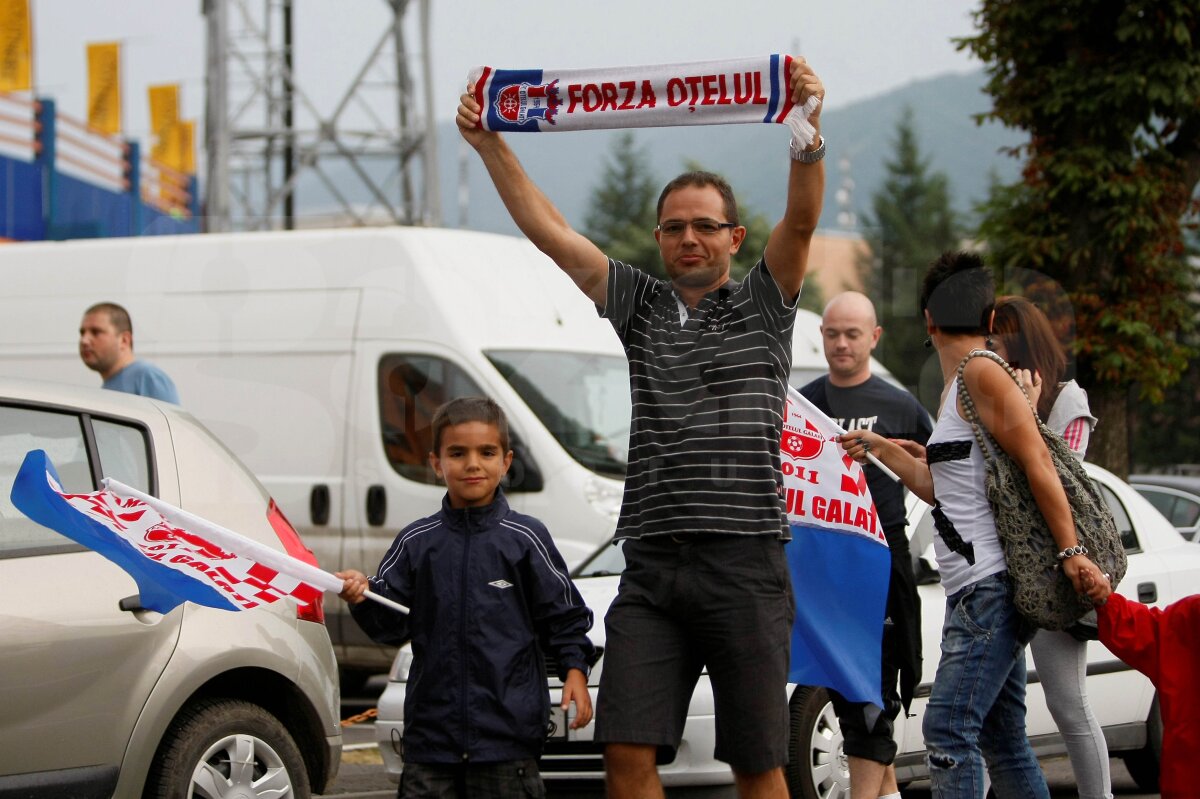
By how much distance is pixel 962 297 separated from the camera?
488cm

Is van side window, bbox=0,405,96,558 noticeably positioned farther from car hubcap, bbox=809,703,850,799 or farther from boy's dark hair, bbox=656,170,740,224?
car hubcap, bbox=809,703,850,799

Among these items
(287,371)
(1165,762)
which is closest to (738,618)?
(1165,762)

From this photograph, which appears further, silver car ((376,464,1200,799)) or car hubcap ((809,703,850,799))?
car hubcap ((809,703,850,799))

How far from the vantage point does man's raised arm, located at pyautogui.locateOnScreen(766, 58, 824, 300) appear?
365 cm

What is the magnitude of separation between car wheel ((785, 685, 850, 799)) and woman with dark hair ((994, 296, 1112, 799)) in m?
1.20

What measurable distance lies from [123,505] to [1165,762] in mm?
2768

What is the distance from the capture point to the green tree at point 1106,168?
36.9ft

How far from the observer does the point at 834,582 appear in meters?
5.02

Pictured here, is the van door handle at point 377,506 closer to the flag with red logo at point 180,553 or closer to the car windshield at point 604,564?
the car windshield at point 604,564

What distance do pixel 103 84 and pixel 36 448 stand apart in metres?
24.1

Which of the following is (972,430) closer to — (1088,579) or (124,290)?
(1088,579)

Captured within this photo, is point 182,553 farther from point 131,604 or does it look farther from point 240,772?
point 240,772

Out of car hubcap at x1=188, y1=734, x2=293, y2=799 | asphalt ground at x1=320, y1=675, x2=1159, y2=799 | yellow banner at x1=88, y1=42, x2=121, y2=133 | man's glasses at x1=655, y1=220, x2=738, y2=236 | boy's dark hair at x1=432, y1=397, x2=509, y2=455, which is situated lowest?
asphalt ground at x1=320, y1=675, x2=1159, y2=799

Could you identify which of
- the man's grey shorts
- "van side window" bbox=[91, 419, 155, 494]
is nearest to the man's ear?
the man's grey shorts
